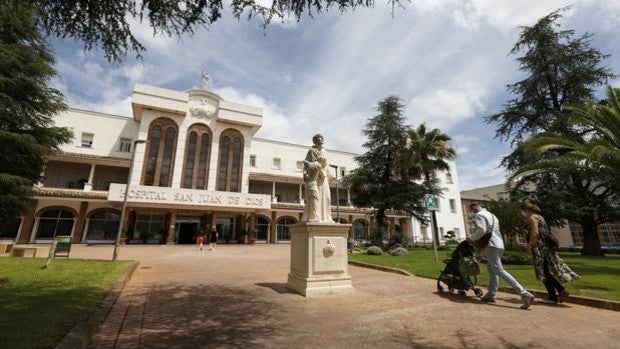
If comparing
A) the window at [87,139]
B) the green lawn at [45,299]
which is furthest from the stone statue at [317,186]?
the window at [87,139]

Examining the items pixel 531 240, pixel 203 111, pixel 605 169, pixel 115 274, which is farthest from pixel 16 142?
pixel 203 111

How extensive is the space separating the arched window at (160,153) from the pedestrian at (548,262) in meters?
28.6

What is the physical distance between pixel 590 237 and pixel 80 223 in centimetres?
3617

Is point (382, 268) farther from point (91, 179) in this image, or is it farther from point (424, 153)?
point (91, 179)

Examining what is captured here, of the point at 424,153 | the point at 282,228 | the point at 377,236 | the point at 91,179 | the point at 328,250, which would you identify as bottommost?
the point at 328,250

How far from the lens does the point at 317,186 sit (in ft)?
23.2

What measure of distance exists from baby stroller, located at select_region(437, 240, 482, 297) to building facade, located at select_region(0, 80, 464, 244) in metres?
19.4

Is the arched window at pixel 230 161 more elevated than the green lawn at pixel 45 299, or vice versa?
the arched window at pixel 230 161

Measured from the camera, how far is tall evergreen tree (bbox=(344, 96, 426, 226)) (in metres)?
24.9

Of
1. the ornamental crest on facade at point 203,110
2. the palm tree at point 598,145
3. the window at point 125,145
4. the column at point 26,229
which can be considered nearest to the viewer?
the palm tree at point 598,145

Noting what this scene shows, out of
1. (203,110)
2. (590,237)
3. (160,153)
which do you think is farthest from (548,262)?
(203,110)

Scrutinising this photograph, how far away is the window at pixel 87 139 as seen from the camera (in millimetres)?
29875

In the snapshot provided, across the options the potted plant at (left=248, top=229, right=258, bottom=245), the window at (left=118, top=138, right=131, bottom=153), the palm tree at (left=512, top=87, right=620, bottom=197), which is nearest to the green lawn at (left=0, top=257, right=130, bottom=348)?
the palm tree at (left=512, top=87, right=620, bottom=197)

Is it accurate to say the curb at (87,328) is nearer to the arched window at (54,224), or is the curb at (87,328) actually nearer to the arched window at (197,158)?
the arched window at (197,158)
